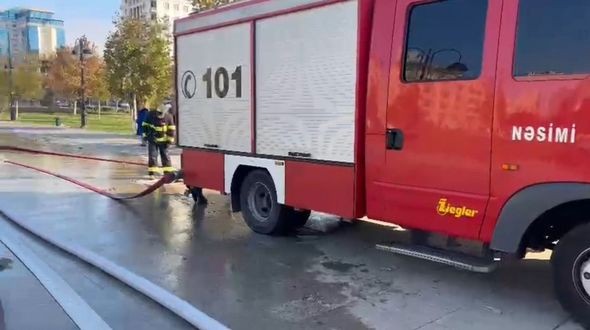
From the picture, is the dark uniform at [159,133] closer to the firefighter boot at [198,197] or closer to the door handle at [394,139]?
the firefighter boot at [198,197]

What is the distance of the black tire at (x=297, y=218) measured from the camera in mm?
7177

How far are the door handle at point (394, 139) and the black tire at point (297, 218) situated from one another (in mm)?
2288

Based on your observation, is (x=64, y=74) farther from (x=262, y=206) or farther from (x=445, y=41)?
(x=445, y=41)

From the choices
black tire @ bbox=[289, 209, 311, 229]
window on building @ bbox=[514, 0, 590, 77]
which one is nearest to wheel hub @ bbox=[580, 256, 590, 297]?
window on building @ bbox=[514, 0, 590, 77]

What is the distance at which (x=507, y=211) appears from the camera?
4.34 meters

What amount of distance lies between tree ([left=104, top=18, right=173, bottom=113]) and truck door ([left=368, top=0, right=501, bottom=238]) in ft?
69.4

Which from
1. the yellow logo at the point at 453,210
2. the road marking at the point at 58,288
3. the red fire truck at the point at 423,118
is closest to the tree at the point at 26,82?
the road marking at the point at 58,288

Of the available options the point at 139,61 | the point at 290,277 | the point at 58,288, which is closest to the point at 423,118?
the point at 290,277

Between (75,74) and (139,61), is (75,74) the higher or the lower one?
the lower one

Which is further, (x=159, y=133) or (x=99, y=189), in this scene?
(x=159, y=133)

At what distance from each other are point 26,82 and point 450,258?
173 feet

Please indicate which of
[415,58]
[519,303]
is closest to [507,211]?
[519,303]

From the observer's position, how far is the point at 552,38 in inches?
161

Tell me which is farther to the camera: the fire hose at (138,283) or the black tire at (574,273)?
the fire hose at (138,283)
